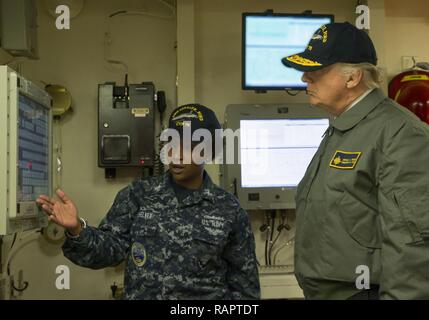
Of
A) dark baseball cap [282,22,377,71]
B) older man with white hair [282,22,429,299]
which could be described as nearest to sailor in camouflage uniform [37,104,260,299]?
older man with white hair [282,22,429,299]

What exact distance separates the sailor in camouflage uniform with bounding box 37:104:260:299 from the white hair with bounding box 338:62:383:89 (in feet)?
1.91

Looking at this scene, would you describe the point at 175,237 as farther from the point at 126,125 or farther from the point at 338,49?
the point at 126,125

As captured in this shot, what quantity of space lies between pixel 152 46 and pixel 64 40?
59 centimetres

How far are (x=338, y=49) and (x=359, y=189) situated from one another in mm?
472

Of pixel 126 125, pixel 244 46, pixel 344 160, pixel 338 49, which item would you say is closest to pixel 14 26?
pixel 126 125

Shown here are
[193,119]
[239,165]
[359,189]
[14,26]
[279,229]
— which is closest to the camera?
[359,189]

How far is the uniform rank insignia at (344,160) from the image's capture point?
53.3 inches

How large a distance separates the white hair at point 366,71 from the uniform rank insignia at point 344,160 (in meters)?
0.26

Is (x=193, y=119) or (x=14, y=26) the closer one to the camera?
(x=193, y=119)

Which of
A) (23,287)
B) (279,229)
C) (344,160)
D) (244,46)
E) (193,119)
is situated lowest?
(23,287)

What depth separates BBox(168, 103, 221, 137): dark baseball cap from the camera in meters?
1.79

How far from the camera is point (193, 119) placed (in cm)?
180

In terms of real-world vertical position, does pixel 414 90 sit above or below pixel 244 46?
below

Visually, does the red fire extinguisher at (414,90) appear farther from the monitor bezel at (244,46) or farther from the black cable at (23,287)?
the black cable at (23,287)
